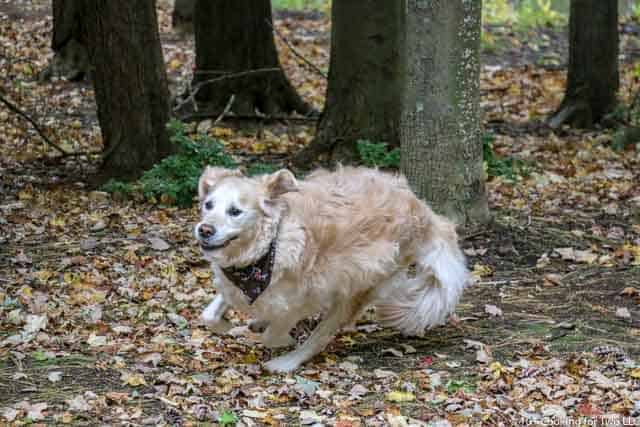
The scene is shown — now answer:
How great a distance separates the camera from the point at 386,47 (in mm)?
10781

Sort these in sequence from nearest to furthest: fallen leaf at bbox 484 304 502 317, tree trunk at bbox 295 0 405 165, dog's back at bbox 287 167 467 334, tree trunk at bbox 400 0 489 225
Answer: dog's back at bbox 287 167 467 334 → fallen leaf at bbox 484 304 502 317 → tree trunk at bbox 400 0 489 225 → tree trunk at bbox 295 0 405 165

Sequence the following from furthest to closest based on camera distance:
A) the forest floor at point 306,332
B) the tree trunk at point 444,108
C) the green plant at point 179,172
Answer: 1. the green plant at point 179,172
2. the tree trunk at point 444,108
3. the forest floor at point 306,332

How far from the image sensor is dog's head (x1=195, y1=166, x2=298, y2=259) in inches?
219

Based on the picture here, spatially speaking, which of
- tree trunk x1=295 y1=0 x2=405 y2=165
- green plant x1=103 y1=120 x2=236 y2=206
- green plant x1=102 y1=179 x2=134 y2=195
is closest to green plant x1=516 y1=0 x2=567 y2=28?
tree trunk x1=295 y1=0 x2=405 y2=165

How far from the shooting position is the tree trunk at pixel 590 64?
530 inches

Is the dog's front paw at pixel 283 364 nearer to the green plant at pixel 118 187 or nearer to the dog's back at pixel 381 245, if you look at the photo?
the dog's back at pixel 381 245

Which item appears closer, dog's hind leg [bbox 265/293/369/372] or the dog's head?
the dog's head

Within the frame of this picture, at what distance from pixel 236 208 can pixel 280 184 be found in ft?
1.10

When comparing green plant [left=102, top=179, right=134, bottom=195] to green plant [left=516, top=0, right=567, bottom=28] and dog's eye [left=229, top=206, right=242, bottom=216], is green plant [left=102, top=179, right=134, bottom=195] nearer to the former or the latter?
dog's eye [left=229, top=206, right=242, bottom=216]

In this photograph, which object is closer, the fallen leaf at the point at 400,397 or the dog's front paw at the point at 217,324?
the fallen leaf at the point at 400,397

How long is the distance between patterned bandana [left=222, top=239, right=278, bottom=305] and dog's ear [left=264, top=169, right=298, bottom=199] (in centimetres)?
29

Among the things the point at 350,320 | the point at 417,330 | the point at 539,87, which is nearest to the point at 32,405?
the point at 350,320

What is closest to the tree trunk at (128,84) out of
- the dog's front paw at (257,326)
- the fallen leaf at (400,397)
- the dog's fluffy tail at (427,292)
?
the dog's front paw at (257,326)

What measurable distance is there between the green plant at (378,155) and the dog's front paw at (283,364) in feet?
13.1
